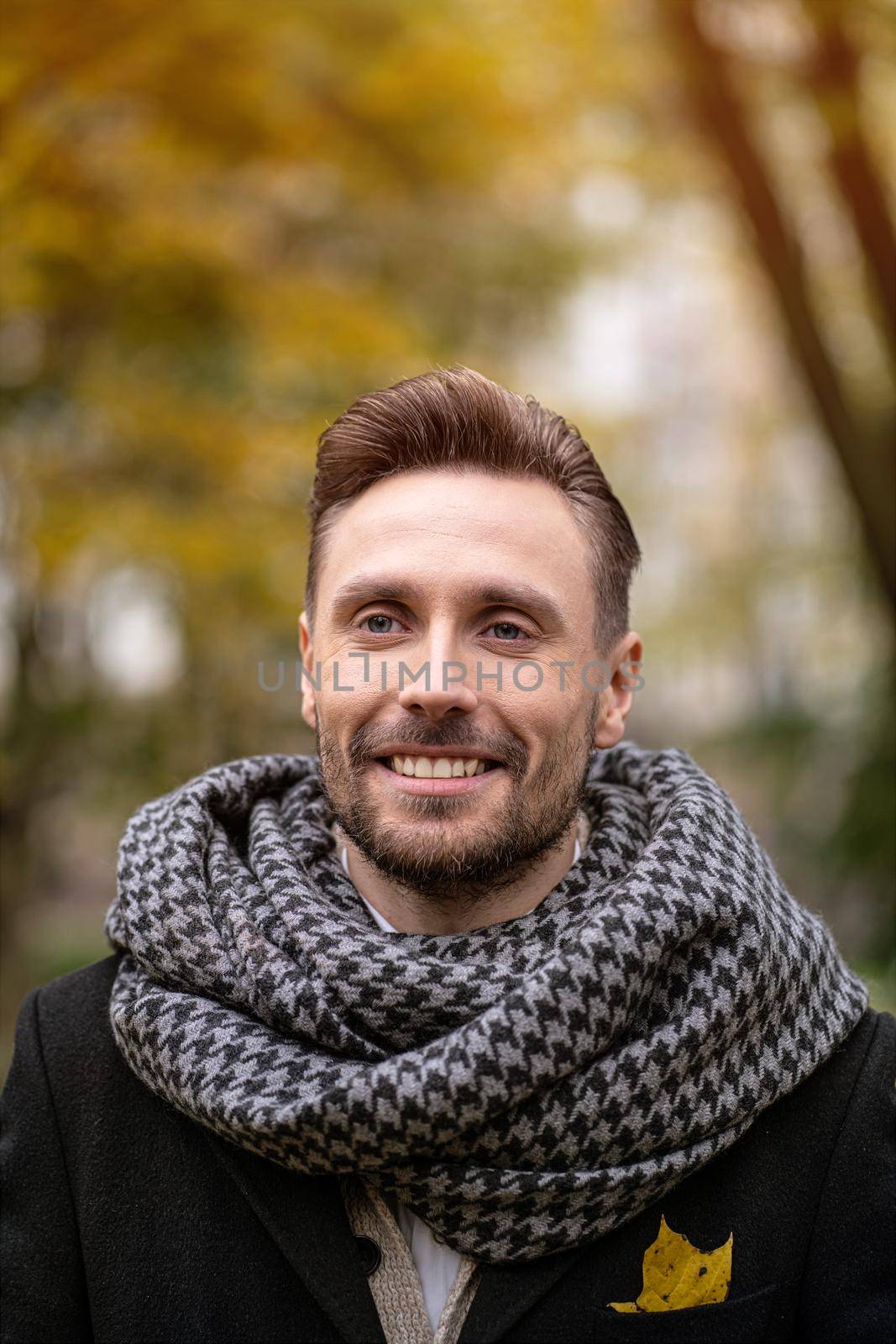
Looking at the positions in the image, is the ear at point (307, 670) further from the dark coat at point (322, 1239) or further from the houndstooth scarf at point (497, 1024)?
the dark coat at point (322, 1239)

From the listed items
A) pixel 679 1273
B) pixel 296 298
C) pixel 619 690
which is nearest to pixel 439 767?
pixel 619 690

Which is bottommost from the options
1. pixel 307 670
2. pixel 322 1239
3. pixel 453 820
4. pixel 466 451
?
pixel 322 1239

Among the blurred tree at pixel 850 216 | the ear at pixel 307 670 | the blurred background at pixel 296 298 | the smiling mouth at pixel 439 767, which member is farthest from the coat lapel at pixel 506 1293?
the blurred tree at pixel 850 216

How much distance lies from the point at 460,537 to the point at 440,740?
Answer: 362 millimetres

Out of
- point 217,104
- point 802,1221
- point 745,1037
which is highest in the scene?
point 217,104

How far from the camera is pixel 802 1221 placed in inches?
74.5

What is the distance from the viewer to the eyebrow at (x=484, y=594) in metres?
1.94

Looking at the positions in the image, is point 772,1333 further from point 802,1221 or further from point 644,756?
point 644,756

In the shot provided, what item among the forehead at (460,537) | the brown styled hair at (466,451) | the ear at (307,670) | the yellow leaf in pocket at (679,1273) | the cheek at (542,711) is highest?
the brown styled hair at (466,451)

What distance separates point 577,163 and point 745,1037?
5.49 metres

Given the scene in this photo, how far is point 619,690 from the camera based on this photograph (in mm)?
2252

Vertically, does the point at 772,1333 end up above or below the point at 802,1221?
below

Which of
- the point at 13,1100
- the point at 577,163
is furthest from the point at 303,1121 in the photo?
the point at 577,163

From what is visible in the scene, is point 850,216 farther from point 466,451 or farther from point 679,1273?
point 679,1273
